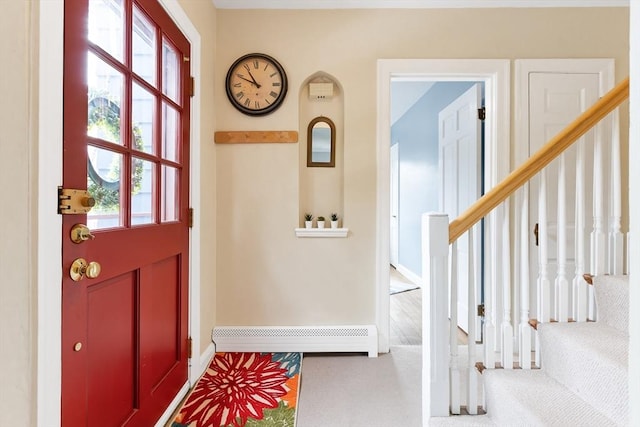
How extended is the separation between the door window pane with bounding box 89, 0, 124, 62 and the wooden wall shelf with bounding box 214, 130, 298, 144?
3.38 feet

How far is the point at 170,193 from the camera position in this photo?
1688mm

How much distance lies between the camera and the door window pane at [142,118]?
1.36 metres

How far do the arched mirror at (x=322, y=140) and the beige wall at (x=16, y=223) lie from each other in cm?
169

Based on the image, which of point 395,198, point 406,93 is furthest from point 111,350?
point 395,198

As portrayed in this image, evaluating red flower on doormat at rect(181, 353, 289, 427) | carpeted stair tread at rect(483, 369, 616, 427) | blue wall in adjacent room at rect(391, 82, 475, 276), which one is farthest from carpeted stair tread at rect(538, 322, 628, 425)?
blue wall in adjacent room at rect(391, 82, 475, 276)

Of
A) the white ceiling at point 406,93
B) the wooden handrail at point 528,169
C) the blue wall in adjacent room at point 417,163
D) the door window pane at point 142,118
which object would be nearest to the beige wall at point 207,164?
the door window pane at point 142,118

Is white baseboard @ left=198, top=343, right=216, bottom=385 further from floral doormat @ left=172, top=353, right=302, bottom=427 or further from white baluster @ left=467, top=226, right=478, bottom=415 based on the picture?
white baluster @ left=467, top=226, right=478, bottom=415

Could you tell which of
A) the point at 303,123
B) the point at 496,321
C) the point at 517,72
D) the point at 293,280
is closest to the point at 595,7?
the point at 517,72

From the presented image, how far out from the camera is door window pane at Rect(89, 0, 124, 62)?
3.61ft

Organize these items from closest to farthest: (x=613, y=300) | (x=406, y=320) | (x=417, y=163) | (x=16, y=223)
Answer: (x=16, y=223) < (x=613, y=300) < (x=406, y=320) < (x=417, y=163)

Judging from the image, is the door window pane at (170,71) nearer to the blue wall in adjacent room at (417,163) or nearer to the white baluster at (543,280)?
the white baluster at (543,280)

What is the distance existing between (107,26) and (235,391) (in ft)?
5.99

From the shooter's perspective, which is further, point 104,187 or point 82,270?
point 104,187

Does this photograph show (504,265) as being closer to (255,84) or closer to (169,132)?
(169,132)
